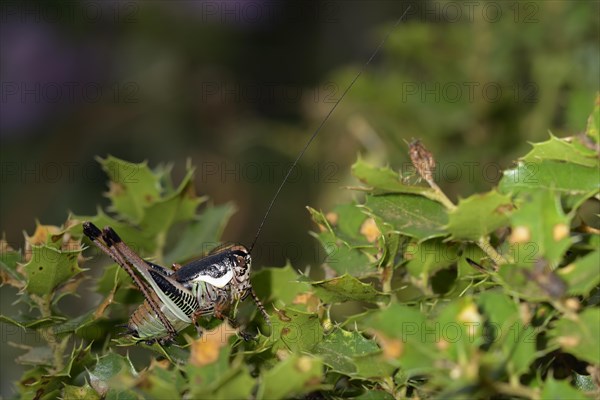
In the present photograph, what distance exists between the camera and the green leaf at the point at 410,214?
4.14 feet

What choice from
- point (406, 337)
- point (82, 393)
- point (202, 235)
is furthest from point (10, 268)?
point (406, 337)

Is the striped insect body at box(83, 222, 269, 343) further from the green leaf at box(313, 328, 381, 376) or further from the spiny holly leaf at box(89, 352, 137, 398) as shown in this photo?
the green leaf at box(313, 328, 381, 376)

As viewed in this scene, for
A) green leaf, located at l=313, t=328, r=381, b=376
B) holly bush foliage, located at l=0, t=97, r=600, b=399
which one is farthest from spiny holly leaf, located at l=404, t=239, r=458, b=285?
green leaf, located at l=313, t=328, r=381, b=376

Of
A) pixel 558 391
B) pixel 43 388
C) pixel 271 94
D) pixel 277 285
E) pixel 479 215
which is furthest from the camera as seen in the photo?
pixel 271 94

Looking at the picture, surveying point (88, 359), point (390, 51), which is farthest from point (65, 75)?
point (88, 359)

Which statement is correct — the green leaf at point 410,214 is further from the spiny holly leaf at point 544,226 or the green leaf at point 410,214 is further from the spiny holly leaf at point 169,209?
the spiny holly leaf at point 169,209

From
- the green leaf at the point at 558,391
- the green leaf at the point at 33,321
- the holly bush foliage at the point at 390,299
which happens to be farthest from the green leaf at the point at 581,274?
the green leaf at the point at 33,321

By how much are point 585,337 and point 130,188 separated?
3.98ft

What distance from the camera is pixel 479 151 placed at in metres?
2.72

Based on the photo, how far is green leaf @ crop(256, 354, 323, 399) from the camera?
0.98 metres

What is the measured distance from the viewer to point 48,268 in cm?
147

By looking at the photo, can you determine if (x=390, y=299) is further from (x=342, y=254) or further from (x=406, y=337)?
(x=406, y=337)

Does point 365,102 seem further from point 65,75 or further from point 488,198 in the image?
point 65,75

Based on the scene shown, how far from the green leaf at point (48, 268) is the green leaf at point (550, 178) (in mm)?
801
